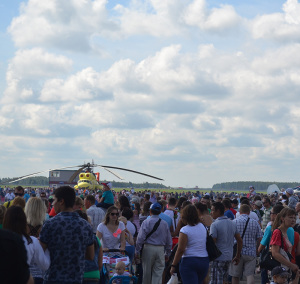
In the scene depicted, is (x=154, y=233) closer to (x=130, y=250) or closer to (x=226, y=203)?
(x=130, y=250)

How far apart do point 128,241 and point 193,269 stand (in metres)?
2.46

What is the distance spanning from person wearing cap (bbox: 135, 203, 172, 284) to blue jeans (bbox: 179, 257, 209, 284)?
1.89m

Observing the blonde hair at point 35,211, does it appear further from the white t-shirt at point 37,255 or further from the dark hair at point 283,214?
the dark hair at point 283,214

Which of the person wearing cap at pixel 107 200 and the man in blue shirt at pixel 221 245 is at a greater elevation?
the person wearing cap at pixel 107 200

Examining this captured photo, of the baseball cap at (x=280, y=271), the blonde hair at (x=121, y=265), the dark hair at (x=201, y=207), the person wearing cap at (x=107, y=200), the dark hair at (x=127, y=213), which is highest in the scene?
the person wearing cap at (x=107, y=200)

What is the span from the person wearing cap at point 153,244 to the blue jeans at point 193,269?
6.20 ft

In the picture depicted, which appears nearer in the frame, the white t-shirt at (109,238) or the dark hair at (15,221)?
the dark hair at (15,221)

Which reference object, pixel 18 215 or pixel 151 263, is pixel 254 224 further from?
pixel 18 215

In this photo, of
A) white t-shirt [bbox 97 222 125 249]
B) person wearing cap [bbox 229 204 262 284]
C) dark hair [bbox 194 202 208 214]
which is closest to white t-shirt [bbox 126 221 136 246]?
dark hair [bbox 194 202 208 214]

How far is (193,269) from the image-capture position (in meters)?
8.34

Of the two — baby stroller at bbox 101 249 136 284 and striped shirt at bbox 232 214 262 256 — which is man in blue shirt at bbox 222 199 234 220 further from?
baby stroller at bbox 101 249 136 284

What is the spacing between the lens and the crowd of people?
17.8 ft

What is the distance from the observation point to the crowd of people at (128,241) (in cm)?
543

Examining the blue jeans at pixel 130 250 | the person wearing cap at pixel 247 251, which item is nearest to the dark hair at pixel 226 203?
the person wearing cap at pixel 247 251
